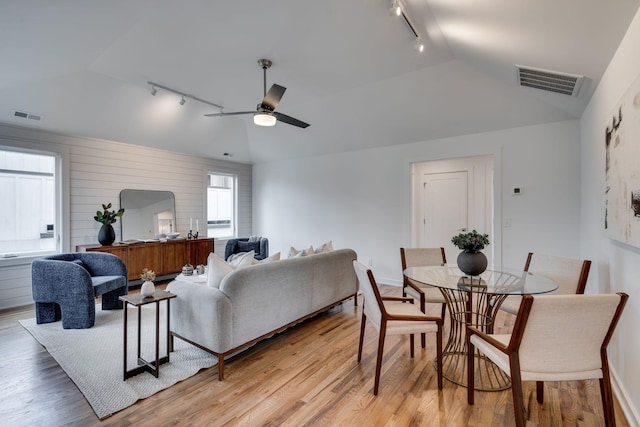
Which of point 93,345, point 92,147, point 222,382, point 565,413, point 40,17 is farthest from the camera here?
point 92,147

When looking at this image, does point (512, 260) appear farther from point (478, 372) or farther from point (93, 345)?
point (93, 345)

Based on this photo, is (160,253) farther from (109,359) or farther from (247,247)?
(109,359)

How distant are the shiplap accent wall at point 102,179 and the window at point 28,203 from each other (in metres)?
0.19

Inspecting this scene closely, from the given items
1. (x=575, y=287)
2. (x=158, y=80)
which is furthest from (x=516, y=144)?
(x=158, y=80)

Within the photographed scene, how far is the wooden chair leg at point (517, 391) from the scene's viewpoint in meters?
1.54

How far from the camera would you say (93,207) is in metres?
4.93

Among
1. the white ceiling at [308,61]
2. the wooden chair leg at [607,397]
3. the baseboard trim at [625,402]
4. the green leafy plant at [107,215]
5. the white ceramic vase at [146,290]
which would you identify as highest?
the white ceiling at [308,61]

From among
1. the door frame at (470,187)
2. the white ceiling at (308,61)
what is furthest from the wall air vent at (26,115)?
the door frame at (470,187)

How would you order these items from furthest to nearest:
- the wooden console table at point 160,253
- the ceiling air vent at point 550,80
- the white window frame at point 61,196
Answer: the wooden console table at point 160,253 < the white window frame at point 61,196 < the ceiling air vent at point 550,80

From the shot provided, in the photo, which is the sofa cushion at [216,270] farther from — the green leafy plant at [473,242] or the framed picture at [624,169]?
the framed picture at [624,169]

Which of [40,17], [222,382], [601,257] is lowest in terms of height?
[222,382]

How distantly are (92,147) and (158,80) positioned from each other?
6.19ft

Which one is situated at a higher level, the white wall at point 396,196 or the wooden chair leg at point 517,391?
the white wall at point 396,196

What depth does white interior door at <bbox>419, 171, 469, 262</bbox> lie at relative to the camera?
574cm
